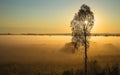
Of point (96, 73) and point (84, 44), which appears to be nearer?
point (84, 44)

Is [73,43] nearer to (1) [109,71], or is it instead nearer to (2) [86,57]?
(2) [86,57]

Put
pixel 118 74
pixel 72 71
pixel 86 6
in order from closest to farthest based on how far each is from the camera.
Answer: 1. pixel 86 6
2. pixel 118 74
3. pixel 72 71

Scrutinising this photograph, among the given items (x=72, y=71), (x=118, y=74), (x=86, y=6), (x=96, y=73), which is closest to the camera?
(x=86, y=6)

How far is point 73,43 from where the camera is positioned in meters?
51.2

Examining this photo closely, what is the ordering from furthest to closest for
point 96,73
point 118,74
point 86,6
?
point 118,74
point 96,73
point 86,6

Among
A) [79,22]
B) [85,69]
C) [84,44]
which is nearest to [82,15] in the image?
[79,22]

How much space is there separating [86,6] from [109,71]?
92.4 metres

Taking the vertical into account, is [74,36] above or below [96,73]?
A: above

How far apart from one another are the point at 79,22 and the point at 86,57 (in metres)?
5.42

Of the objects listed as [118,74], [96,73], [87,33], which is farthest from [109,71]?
[87,33]

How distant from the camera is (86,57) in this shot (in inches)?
1986

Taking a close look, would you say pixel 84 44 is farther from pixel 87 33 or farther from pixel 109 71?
pixel 109 71

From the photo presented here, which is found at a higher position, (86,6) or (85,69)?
(86,6)

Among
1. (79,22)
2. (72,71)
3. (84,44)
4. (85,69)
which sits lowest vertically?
(72,71)
